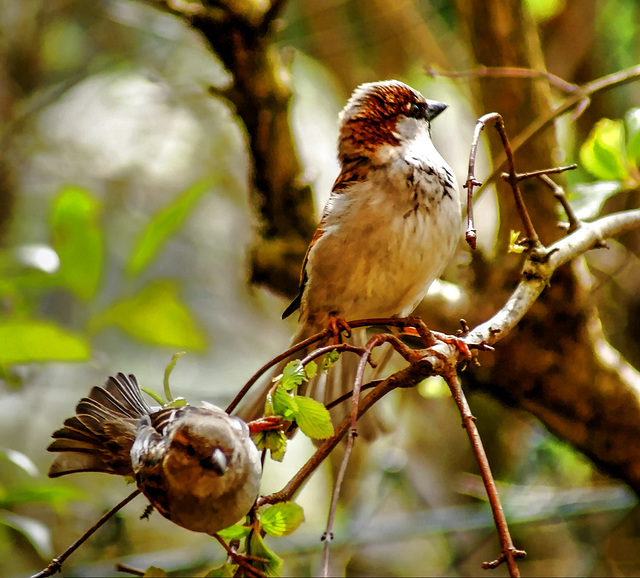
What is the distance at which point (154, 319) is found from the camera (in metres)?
2.19

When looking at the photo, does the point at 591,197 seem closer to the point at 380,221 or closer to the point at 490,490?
the point at 380,221

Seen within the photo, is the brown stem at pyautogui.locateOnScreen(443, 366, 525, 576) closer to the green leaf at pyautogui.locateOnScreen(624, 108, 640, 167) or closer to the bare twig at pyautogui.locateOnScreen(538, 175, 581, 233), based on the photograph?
the bare twig at pyautogui.locateOnScreen(538, 175, 581, 233)

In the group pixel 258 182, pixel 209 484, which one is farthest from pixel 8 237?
pixel 209 484

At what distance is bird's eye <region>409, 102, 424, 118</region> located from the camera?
1.75 m

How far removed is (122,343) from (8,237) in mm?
792

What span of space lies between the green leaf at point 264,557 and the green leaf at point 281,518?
0.01 meters

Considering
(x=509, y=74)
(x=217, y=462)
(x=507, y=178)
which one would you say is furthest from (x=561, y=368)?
(x=217, y=462)

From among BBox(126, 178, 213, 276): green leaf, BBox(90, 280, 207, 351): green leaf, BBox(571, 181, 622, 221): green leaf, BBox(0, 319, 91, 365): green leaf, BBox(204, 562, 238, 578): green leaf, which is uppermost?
BBox(126, 178, 213, 276): green leaf

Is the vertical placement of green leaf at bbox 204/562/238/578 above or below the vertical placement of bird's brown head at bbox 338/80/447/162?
below

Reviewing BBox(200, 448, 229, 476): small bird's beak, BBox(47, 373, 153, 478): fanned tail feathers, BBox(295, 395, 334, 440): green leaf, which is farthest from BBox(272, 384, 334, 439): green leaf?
BBox(47, 373, 153, 478): fanned tail feathers

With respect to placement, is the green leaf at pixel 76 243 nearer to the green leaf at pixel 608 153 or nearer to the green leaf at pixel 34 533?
the green leaf at pixel 34 533

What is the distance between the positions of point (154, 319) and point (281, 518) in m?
1.45

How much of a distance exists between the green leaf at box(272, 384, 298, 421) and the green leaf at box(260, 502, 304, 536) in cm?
9

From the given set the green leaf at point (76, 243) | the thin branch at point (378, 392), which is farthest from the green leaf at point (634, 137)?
the green leaf at point (76, 243)
